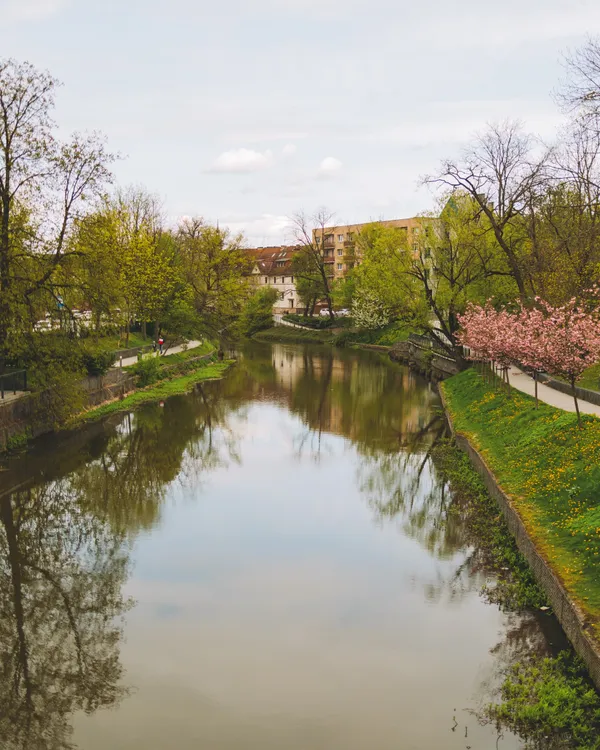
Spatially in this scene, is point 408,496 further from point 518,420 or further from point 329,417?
point 329,417

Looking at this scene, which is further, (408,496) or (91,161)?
(91,161)

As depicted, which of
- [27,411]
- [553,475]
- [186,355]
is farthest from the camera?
[186,355]

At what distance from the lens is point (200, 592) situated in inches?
514

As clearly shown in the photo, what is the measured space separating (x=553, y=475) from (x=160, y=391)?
23.9 meters

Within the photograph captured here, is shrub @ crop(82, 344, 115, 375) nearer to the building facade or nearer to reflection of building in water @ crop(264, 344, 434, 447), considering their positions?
reflection of building in water @ crop(264, 344, 434, 447)

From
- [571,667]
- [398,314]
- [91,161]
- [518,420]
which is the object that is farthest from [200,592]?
[398,314]

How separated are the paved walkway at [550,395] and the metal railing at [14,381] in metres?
17.9

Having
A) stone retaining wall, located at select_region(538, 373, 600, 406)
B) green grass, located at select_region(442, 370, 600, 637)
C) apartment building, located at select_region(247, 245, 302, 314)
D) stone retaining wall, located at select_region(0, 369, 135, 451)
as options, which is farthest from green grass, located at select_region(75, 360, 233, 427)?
apartment building, located at select_region(247, 245, 302, 314)

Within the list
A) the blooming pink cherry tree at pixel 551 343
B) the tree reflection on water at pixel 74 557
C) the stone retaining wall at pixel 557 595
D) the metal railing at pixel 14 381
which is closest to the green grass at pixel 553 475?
the stone retaining wall at pixel 557 595

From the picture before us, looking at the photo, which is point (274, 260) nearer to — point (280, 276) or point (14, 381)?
point (280, 276)

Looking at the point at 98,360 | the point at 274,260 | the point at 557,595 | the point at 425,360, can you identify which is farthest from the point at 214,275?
the point at 274,260

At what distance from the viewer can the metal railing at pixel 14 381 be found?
2366cm

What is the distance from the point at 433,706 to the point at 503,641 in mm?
2034

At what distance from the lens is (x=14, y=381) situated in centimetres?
2422
